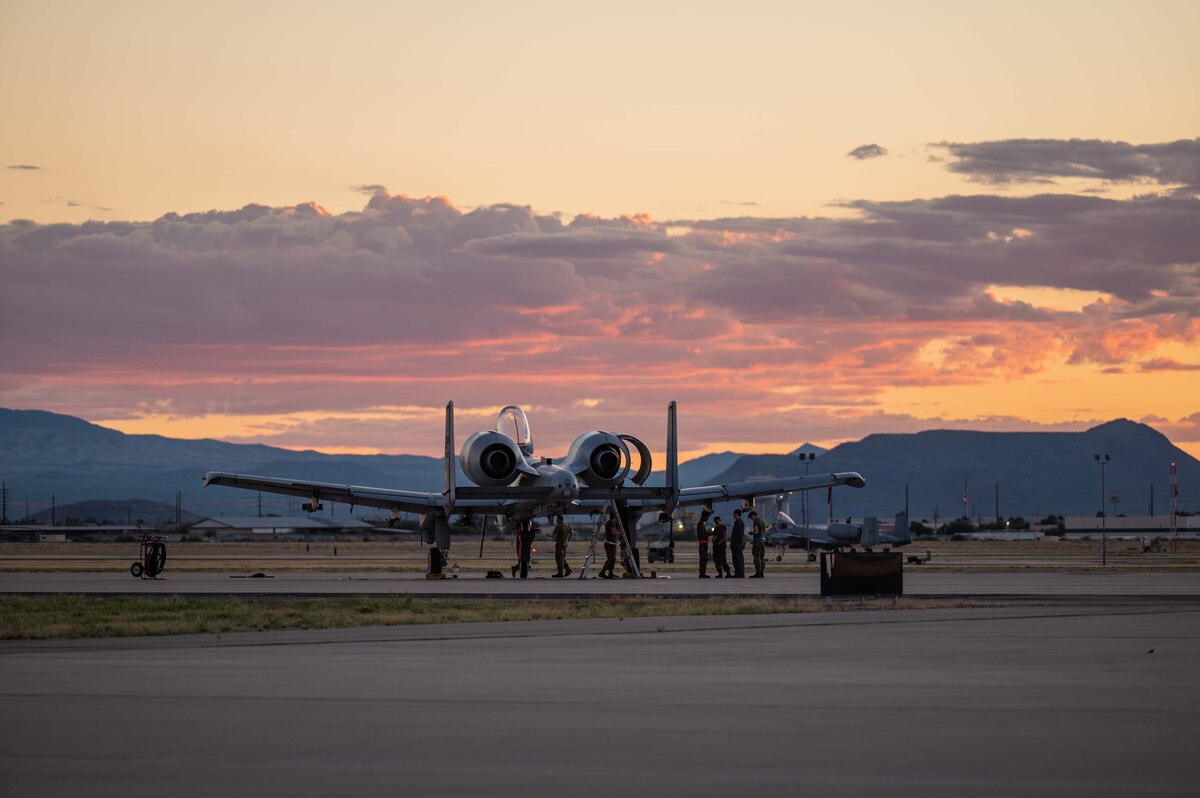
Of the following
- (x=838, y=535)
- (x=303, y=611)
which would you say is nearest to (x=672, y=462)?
(x=303, y=611)

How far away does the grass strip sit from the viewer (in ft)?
78.5

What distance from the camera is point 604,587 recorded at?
A: 39.9m

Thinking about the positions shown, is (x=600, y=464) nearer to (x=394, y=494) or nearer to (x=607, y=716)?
(x=394, y=494)

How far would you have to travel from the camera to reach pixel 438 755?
34.2ft

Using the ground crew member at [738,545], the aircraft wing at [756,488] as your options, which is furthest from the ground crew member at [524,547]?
the aircraft wing at [756,488]

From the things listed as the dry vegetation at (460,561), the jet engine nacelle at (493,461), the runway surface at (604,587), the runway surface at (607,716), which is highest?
the jet engine nacelle at (493,461)

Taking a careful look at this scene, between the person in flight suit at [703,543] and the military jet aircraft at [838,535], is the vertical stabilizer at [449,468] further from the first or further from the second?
the military jet aircraft at [838,535]

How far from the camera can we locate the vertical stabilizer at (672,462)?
167 feet

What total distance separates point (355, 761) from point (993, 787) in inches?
149

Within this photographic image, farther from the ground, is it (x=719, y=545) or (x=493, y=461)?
(x=493, y=461)

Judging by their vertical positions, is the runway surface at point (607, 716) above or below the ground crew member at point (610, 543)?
below

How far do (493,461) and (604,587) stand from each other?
33.0ft

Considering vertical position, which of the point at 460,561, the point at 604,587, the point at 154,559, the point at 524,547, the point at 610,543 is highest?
the point at 610,543

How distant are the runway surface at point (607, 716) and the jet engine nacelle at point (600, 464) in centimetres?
2932
